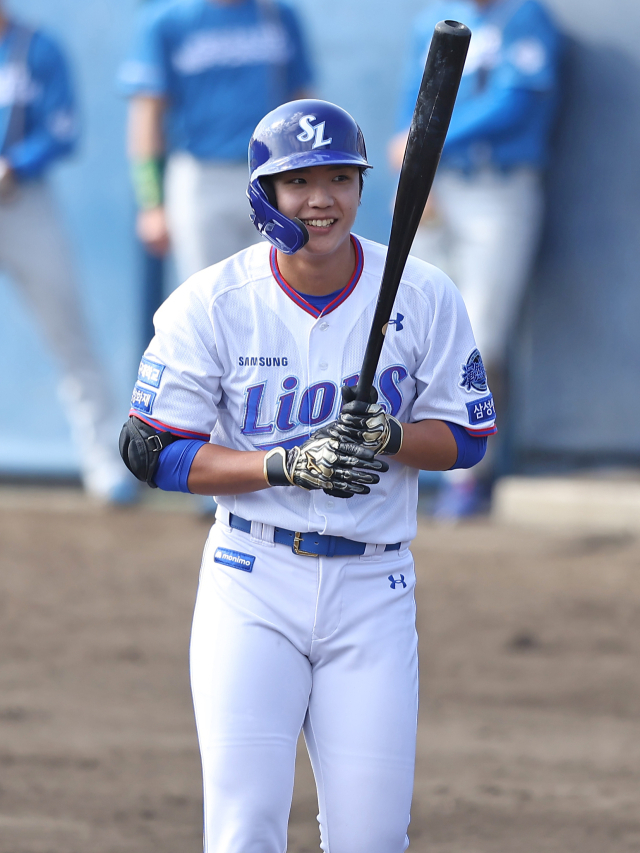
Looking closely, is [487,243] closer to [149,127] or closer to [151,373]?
[149,127]

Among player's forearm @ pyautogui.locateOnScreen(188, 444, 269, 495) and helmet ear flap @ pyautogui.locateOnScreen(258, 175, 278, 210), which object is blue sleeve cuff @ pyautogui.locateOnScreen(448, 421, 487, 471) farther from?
helmet ear flap @ pyautogui.locateOnScreen(258, 175, 278, 210)

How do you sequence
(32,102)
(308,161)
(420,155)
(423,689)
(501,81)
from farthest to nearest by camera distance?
(32,102), (501,81), (423,689), (308,161), (420,155)

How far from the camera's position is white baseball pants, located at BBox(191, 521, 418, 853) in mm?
2570

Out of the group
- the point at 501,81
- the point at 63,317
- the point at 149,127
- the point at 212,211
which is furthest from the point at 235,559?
the point at 63,317

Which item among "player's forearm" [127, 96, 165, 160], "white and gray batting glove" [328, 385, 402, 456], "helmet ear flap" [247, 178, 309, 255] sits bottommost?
"white and gray batting glove" [328, 385, 402, 456]

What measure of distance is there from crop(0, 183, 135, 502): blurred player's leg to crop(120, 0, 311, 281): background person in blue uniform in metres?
0.92

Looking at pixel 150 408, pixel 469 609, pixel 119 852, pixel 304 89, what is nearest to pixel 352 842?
pixel 150 408

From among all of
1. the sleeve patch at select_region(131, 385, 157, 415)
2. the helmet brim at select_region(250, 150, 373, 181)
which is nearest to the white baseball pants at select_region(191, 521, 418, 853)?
the sleeve patch at select_region(131, 385, 157, 415)

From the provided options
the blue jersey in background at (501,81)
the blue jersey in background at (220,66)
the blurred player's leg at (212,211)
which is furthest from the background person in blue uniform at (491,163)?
the blurred player's leg at (212,211)

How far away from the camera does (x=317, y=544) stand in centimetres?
269

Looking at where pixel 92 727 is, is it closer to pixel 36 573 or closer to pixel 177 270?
pixel 36 573

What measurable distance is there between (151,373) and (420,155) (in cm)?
75

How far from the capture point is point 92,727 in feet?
16.0

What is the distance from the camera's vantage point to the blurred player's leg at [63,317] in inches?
305
